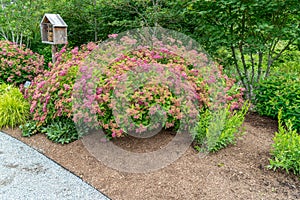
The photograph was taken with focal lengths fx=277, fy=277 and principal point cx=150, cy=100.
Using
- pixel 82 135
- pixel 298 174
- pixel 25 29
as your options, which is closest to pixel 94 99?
pixel 82 135

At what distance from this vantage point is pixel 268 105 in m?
3.74

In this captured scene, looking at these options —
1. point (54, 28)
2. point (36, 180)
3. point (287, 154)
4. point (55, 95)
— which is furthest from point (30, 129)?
point (287, 154)

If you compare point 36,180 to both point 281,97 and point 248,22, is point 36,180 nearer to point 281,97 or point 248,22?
point 281,97

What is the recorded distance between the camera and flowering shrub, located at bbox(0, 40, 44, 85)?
5219mm

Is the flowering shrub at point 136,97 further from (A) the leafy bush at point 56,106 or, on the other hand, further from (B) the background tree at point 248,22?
(B) the background tree at point 248,22

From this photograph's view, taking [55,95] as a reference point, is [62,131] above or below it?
below

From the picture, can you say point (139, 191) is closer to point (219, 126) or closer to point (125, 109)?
point (125, 109)

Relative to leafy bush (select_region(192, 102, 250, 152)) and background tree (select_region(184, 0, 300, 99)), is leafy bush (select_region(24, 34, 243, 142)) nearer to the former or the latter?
leafy bush (select_region(192, 102, 250, 152))

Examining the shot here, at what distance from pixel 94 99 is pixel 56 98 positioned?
74 centimetres

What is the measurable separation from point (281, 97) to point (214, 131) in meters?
1.29

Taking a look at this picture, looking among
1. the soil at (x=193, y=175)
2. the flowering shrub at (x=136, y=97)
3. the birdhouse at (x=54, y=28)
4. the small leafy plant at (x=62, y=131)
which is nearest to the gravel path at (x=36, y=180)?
the soil at (x=193, y=175)

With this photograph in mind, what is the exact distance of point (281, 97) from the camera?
352 cm

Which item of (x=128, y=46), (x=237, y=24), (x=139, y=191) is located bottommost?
(x=139, y=191)

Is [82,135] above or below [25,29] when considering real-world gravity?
below
